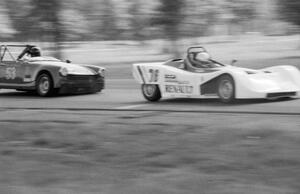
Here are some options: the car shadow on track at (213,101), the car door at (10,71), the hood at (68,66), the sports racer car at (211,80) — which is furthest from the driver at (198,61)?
the car door at (10,71)

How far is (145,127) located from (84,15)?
80.5 ft

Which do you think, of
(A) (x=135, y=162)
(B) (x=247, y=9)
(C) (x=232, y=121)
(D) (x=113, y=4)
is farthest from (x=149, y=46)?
(A) (x=135, y=162)

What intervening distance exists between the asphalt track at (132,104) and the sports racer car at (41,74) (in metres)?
0.26

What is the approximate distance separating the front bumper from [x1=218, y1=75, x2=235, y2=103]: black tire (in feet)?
15.2

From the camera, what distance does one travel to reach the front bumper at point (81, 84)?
54.9ft

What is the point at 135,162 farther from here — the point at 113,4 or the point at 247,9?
the point at 113,4

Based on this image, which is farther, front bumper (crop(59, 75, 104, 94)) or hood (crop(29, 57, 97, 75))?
hood (crop(29, 57, 97, 75))

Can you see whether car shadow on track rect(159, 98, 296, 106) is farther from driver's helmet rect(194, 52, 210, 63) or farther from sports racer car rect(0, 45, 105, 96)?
sports racer car rect(0, 45, 105, 96)

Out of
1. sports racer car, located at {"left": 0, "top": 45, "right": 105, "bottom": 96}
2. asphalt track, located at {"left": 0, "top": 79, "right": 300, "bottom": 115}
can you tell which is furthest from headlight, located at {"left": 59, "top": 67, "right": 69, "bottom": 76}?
asphalt track, located at {"left": 0, "top": 79, "right": 300, "bottom": 115}

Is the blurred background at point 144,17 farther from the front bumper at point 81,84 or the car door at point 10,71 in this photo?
the car door at point 10,71

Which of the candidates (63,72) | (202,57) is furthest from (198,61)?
(63,72)

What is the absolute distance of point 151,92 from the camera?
14750mm

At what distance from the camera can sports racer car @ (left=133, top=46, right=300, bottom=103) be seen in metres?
13.1

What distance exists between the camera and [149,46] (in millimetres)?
38250
